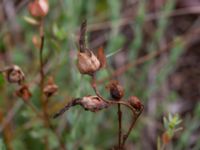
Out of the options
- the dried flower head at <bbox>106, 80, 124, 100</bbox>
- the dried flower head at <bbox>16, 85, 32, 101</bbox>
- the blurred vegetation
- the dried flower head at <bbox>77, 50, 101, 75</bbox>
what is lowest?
the blurred vegetation

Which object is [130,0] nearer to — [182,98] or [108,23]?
[108,23]

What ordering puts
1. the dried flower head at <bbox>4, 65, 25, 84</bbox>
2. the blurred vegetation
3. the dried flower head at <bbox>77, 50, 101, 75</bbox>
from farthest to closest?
1. the blurred vegetation
2. the dried flower head at <bbox>4, 65, 25, 84</bbox>
3. the dried flower head at <bbox>77, 50, 101, 75</bbox>

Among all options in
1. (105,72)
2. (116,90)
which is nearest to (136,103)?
(116,90)

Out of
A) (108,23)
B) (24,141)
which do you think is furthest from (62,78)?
(108,23)

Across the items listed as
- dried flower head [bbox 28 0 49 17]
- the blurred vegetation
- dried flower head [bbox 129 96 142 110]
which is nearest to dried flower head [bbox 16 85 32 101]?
the blurred vegetation

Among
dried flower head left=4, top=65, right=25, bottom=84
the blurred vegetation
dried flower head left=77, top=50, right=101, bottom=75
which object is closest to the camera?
dried flower head left=77, top=50, right=101, bottom=75

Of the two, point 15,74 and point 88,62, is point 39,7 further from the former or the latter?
point 88,62

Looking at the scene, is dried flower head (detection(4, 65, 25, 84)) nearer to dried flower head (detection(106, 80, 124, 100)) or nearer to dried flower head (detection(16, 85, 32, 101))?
dried flower head (detection(16, 85, 32, 101))
